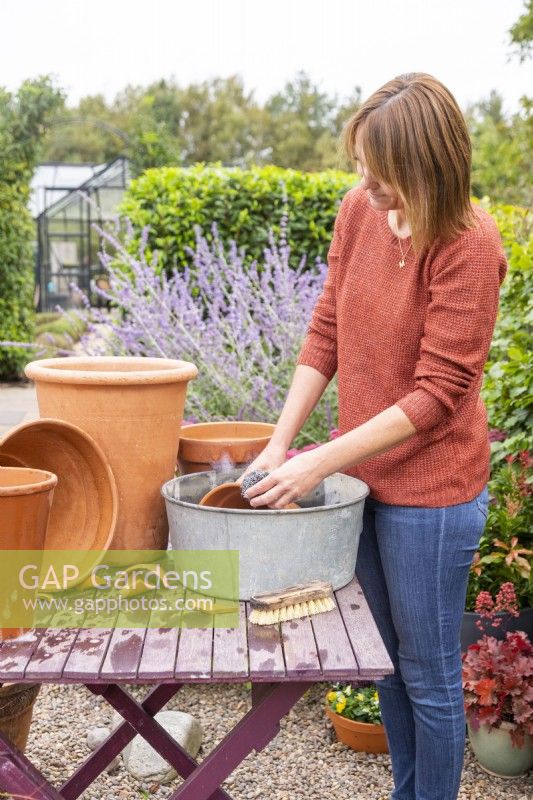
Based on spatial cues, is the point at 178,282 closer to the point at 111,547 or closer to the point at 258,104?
the point at 111,547

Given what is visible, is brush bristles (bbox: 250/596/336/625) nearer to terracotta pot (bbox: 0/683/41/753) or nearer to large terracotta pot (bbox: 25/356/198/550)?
large terracotta pot (bbox: 25/356/198/550)

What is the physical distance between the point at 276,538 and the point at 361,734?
142 centimetres

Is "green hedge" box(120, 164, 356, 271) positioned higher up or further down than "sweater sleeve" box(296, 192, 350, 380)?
higher up

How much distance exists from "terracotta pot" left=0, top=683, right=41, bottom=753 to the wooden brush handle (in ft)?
2.89

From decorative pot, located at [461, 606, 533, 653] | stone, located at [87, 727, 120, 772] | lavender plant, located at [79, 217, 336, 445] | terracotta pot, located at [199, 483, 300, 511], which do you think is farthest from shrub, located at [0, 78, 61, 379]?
terracotta pot, located at [199, 483, 300, 511]

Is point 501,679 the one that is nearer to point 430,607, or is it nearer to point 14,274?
point 430,607

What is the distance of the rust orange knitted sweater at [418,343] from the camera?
1469 millimetres

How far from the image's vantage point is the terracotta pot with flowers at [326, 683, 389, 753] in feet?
8.25

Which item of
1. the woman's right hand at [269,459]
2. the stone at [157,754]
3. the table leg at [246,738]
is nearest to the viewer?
the table leg at [246,738]

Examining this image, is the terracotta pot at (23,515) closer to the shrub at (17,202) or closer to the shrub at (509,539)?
the shrub at (509,539)

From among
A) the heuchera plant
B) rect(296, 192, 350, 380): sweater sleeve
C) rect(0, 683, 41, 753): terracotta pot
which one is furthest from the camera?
the heuchera plant

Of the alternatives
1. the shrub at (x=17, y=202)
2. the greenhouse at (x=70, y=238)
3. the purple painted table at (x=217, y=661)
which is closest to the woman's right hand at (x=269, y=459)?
the purple painted table at (x=217, y=661)

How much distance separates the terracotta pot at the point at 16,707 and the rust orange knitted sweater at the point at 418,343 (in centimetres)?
97

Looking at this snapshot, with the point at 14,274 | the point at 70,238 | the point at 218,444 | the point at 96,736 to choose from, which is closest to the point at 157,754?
the point at 96,736
